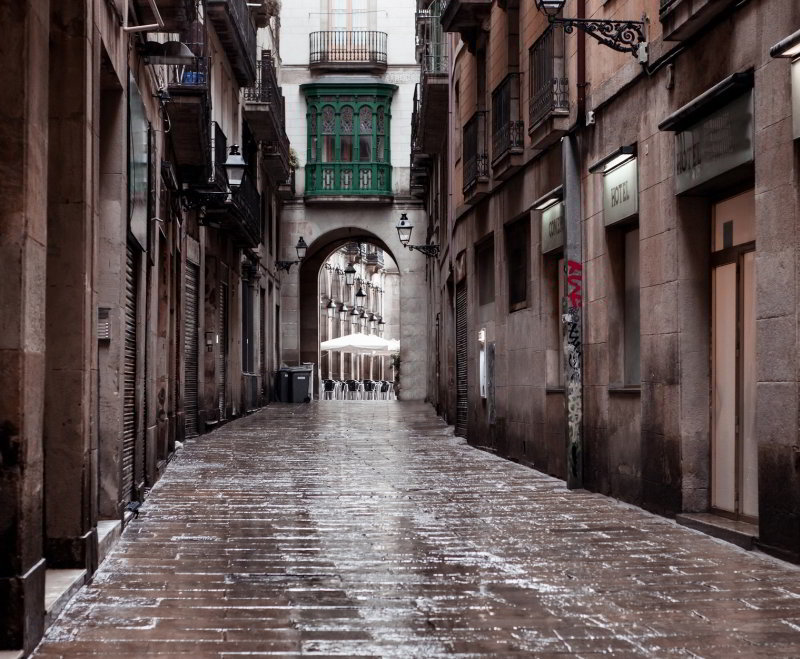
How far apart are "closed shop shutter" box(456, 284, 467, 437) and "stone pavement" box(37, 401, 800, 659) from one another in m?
9.61

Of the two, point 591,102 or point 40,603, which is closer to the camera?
point 40,603

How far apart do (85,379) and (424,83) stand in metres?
19.5

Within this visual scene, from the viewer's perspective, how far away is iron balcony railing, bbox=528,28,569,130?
13695mm

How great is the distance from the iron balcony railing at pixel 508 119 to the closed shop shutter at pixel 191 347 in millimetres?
6287

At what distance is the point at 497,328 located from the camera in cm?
1803

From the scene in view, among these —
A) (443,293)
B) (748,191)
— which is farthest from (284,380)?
(748,191)

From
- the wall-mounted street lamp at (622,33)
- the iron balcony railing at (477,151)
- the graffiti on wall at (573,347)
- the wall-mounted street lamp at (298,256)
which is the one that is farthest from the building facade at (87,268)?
the wall-mounted street lamp at (298,256)

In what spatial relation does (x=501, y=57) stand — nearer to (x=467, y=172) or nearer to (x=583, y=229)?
(x=467, y=172)

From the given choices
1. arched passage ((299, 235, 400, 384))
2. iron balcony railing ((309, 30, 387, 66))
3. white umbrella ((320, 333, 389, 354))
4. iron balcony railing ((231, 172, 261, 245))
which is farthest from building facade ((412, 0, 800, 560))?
white umbrella ((320, 333, 389, 354))

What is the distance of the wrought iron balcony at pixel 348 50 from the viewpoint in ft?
140

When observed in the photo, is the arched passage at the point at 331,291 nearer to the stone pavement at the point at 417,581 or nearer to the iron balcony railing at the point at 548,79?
the iron balcony railing at the point at 548,79

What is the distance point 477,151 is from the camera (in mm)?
18719

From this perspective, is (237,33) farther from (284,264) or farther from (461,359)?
(284,264)

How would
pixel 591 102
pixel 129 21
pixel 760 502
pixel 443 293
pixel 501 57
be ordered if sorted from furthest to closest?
1. pixel 443 293
2. pixel 501 57
3. pixel 591 102
4. pixel 129 21
5. pixel 760 502
